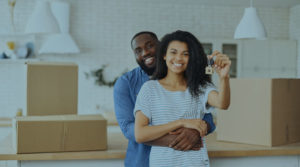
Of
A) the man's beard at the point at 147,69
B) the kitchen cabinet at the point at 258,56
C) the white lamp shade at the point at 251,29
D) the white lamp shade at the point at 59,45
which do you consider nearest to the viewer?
the man's beard at the point at 147,69

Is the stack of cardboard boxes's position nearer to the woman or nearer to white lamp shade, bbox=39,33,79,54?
the woman

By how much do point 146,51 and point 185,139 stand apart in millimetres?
687

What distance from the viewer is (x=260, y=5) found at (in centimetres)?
615

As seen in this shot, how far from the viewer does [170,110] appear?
1839mm

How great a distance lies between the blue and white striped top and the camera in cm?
183

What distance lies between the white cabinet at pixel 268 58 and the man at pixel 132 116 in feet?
12.7

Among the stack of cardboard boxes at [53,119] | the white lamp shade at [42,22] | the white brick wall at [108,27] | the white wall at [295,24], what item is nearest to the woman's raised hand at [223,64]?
the stack of cardboard boxes at [53,119]

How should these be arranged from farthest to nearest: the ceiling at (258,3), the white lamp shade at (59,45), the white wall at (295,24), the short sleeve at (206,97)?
the white wall at (295,24) → the ceiling at (258,3) → the white lamp shade at (59,45) → the short sleeve at (206,97)

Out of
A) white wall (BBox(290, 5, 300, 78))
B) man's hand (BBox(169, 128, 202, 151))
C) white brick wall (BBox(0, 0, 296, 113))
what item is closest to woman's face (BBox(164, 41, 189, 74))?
man's hand (BBox(169, 128, 202, 151))

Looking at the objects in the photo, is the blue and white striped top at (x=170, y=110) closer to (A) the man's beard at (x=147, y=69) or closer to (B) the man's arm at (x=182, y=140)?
(B) the man's arm at (x=182, y=140)

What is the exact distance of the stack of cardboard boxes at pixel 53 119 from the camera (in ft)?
7.09

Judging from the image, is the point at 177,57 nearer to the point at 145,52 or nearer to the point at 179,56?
the point at 179,56

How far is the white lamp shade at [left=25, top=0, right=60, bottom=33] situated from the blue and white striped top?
1.88 m

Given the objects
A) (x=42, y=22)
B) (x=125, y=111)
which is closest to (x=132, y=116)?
(x=125, y=111)
